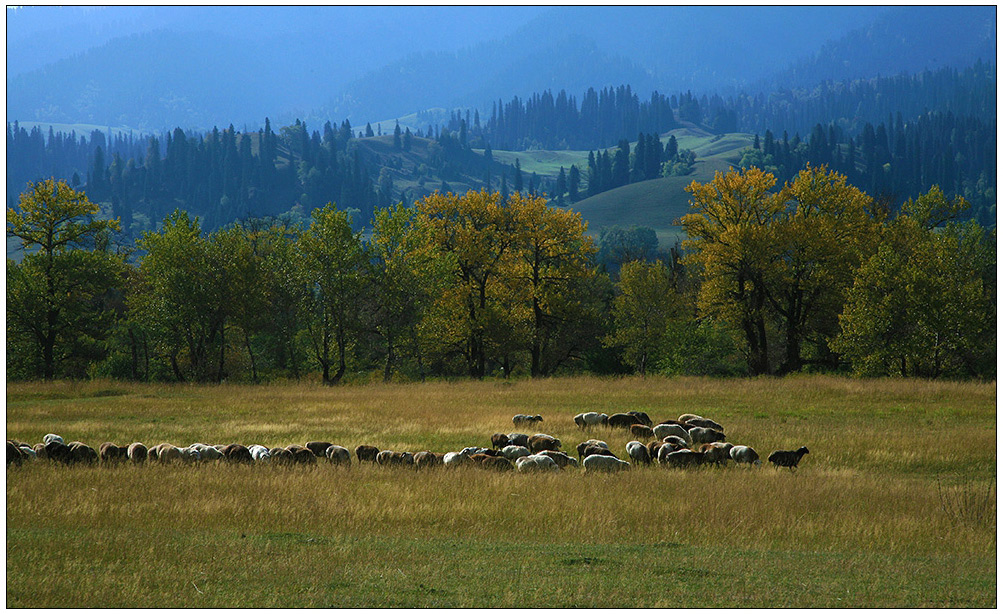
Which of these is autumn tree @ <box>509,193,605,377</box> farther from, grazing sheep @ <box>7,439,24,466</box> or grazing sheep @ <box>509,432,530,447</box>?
grazing sheep @ <box>7,439,24,466</box>

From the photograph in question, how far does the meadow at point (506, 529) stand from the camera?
941 cm

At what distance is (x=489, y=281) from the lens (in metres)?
57.1

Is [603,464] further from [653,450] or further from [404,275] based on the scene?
[404,275]

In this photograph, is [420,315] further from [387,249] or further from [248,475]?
[248,475]

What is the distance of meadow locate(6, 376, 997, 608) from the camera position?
9.41 m

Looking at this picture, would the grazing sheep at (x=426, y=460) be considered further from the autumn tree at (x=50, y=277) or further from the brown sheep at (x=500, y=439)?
the autumn tree at (x=50, y=277)

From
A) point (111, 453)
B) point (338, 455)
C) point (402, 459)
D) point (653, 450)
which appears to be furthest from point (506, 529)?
point (111, 453)

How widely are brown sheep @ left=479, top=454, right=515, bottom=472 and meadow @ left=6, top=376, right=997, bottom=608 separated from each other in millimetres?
1304

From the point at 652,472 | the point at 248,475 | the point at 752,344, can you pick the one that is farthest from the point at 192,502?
the point at 752,344

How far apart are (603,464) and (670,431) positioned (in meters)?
6.21

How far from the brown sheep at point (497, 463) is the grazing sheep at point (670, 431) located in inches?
279

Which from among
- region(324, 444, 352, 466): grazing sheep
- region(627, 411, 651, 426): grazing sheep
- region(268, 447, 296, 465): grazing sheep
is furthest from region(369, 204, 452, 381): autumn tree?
region(268, 447, 296, 465): grazing sheep

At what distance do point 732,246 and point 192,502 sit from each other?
1638 inches

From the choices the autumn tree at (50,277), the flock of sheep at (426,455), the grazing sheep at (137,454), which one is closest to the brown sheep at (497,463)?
the flock of sheep at (426,455)
